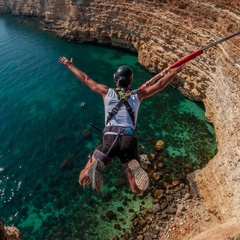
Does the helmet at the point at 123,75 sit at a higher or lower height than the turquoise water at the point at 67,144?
higher

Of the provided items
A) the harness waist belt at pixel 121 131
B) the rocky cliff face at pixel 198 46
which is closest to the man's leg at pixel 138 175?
the harness waist belt at pixel 121 131

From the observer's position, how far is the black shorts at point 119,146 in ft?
22.9

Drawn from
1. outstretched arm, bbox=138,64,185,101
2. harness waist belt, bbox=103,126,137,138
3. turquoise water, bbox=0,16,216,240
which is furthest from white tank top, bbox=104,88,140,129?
turquoise water, bbox=0,16,216,240

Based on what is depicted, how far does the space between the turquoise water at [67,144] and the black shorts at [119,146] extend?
15.6ft

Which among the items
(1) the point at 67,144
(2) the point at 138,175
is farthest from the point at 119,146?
(1) the point at 67,144

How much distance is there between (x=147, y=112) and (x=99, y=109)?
614cm

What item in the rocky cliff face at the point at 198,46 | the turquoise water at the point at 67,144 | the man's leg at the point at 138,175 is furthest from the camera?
the turquoise water at the point at 67,144

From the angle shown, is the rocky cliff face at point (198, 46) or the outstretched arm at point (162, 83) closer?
the outstretched arm at point (162, 83)

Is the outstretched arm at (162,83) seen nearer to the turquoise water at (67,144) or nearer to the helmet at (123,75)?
the helmet at (123,75)

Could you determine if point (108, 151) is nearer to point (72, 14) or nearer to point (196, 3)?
point (196, 3)

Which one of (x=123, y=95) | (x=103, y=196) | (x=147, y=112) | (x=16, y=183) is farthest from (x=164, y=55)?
(x=123, y=95)

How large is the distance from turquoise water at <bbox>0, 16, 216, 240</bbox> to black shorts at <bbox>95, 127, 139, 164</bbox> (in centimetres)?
475

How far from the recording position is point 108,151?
712cm

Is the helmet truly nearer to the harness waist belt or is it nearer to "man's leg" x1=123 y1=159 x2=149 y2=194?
the harness waist belt
